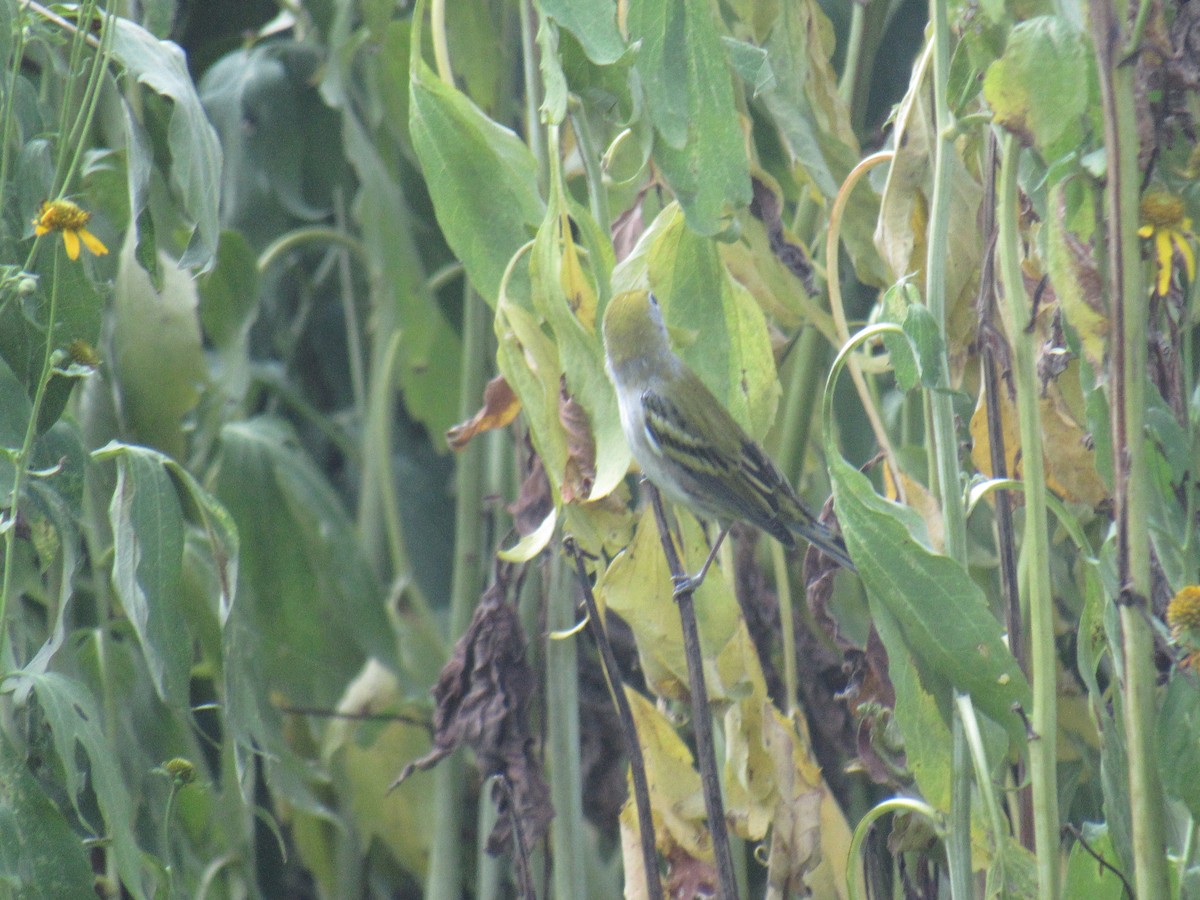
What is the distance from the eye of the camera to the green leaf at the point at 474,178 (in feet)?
4.91

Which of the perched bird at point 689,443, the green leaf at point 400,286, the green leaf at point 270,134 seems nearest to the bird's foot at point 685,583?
the perched bird at point 689,443

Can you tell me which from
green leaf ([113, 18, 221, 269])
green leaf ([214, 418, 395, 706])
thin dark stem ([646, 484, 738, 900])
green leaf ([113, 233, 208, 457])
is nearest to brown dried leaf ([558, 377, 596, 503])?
thin dark stem ([646, 484, 738, 900])

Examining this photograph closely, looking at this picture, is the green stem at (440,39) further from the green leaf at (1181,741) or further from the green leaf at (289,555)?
the green leaf at (289,555)

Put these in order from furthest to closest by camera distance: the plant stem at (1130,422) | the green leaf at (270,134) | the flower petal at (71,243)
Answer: the green leaf at (270,134) < the flower petal at (71,243) < the plant stem at (1130,422)

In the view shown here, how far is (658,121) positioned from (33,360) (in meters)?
0.77

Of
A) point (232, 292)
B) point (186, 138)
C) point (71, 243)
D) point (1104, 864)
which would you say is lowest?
point (1104, 864)

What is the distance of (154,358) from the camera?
7.00 feet

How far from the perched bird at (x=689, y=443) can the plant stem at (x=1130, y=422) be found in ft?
1.93

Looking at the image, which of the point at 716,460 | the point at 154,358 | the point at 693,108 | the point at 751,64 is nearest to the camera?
the point at 693,108

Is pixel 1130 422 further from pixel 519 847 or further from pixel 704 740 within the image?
pixel 519 847

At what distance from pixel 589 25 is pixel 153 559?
0.77 m

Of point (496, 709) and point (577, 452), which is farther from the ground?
point (577, 452)

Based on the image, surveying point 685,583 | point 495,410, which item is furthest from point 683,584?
point 495,410

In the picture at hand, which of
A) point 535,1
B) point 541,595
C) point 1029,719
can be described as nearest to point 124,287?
point 541,595
